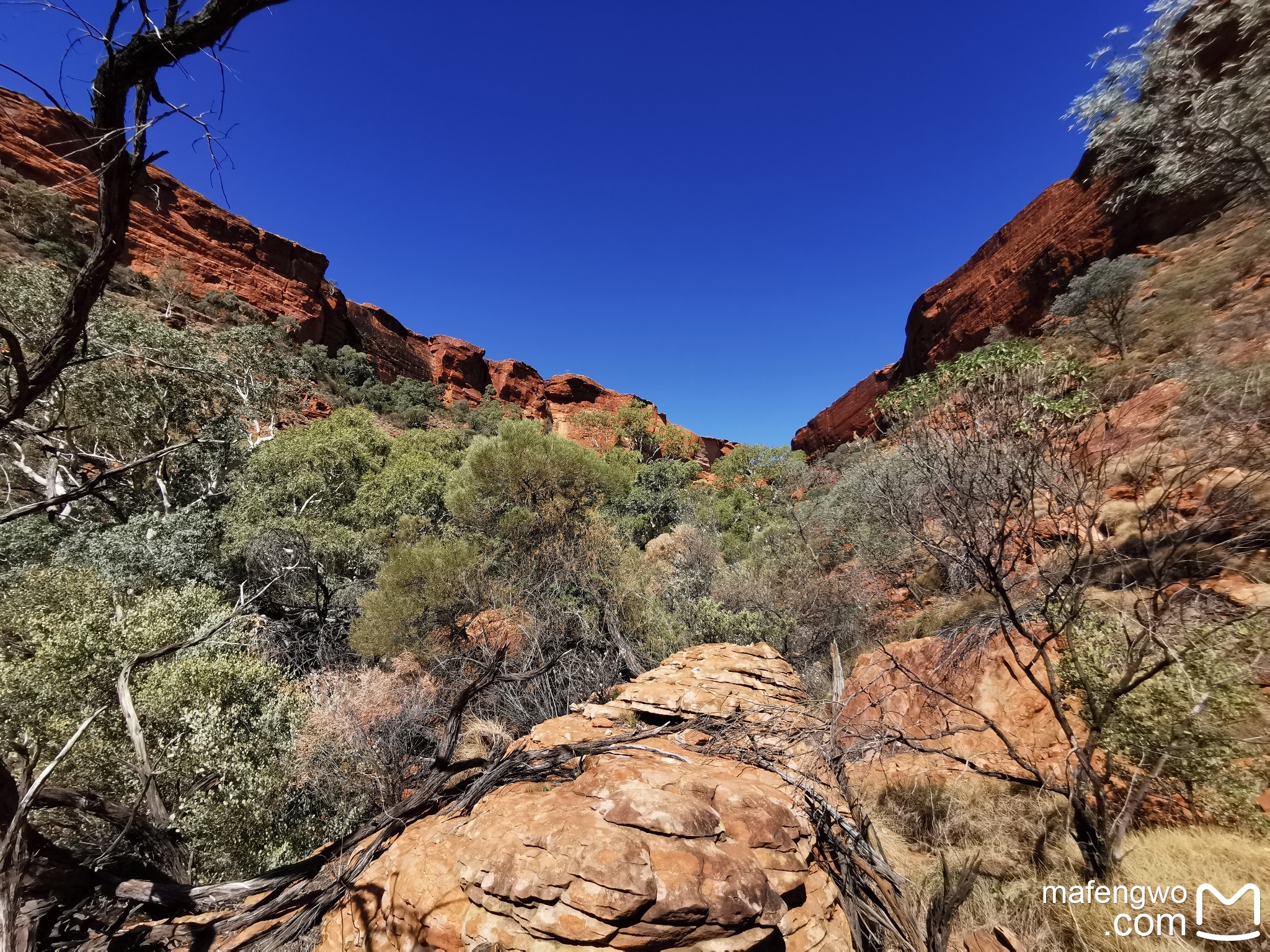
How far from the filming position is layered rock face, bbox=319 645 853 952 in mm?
2373

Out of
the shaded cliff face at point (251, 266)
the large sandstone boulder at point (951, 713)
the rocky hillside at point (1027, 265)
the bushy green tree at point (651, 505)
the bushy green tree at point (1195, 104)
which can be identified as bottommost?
the large sandstone boulder at point (951, 713)

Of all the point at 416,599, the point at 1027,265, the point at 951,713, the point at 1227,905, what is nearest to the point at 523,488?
the point at 416,599

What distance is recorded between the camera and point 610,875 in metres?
2.45

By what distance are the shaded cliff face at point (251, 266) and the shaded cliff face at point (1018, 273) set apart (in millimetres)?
19846

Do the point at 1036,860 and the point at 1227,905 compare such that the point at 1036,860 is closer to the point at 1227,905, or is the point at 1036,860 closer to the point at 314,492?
the point at 1227,905

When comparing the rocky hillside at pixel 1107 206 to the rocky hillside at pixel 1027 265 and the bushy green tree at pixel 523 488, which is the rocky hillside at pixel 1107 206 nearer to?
the rocky hillside at pixel 1027 265

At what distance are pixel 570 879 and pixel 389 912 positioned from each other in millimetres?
1082

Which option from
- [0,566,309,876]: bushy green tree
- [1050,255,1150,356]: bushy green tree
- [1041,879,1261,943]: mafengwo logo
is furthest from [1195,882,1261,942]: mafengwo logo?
[1050,255,1150,356]: bushy green tree

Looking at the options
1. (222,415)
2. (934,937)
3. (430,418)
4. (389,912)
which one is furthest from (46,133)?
(934,937)

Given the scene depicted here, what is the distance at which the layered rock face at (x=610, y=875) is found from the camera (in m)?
2.37

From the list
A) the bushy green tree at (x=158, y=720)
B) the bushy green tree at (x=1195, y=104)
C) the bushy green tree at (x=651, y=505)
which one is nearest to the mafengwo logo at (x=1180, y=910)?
the bushy green tree at (x=158, y=720)

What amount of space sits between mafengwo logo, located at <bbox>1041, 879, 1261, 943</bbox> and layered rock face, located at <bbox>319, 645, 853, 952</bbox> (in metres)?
1.67

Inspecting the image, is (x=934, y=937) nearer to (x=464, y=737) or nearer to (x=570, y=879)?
(x=570, y=879)

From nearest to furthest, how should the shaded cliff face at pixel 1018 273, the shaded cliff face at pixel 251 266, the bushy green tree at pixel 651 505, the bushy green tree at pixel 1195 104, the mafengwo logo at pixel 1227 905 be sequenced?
the mafengwo logo at pixel 1227 905 < the bushy green tree at pixel 1195 104 < the bushy green tree at pixel 651 505 < the shaded cliff face at pixel 251 266 < the shaded cliff face at pixel 1018 273
